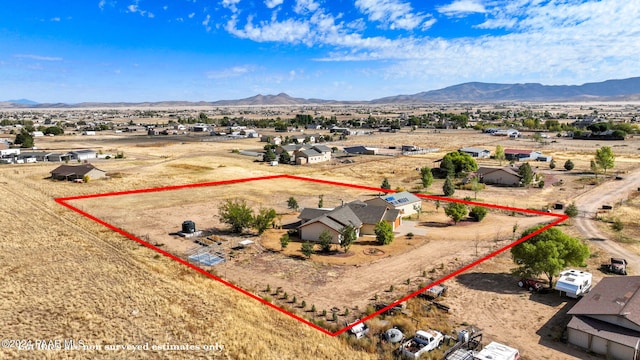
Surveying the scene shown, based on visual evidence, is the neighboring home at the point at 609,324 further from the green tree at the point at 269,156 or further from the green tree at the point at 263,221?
the green tree at the point at 269,156

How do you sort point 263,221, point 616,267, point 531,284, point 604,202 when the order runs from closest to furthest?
1. point 531,284
2. point 616,267
3. point 263,221
4. point 604,202

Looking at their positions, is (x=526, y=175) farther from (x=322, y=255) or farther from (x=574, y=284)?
(x=322, y=255)

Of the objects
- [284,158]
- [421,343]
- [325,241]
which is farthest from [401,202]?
[284,158]

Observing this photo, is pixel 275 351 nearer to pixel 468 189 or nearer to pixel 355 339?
pixel 355 339

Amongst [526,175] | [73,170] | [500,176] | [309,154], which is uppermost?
[309,154]

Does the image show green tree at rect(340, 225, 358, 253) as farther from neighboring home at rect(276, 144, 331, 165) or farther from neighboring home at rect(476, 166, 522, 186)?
neighboring home at rect(276, 144, 331, 165)

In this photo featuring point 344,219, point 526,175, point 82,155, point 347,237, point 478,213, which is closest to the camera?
point 347,237

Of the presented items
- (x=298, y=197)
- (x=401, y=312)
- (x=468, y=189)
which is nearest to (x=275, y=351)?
(x=401, y=312)

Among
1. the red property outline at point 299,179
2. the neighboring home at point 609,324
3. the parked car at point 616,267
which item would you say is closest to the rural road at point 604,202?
the parked car at point 616,267
